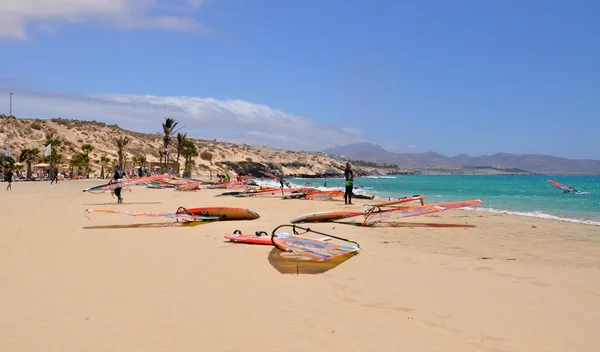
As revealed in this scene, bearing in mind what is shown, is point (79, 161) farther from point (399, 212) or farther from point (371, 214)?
point (399, 212)

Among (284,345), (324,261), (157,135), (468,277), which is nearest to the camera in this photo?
(284,345)

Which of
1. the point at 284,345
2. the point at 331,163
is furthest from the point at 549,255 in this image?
the point at 331,163

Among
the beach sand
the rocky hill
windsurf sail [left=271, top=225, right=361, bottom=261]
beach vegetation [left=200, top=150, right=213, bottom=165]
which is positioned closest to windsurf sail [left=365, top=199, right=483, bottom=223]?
the beach sand

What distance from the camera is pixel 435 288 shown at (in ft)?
18.1

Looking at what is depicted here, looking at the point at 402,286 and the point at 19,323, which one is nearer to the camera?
the point at 19,323

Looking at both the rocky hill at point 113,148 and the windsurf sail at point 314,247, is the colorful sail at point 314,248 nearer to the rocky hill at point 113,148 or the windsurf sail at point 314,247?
the windsurf sail at point 314,247

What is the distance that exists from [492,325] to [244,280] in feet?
9.31

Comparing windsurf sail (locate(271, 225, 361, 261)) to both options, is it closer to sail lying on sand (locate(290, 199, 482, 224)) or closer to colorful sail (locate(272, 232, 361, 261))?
colorful sail (locate(272, 232, 361, 261))

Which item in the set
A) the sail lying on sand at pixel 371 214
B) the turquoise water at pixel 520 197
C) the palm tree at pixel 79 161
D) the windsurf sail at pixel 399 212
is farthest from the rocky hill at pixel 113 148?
the windsurf sail at pixel 399 212

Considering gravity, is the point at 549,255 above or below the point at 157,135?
below

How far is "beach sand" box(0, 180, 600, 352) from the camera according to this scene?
12.5 feet

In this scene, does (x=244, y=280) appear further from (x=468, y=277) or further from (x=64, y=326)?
(x=468, y=277)

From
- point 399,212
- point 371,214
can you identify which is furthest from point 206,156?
point 371,214

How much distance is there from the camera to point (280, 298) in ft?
16.3
